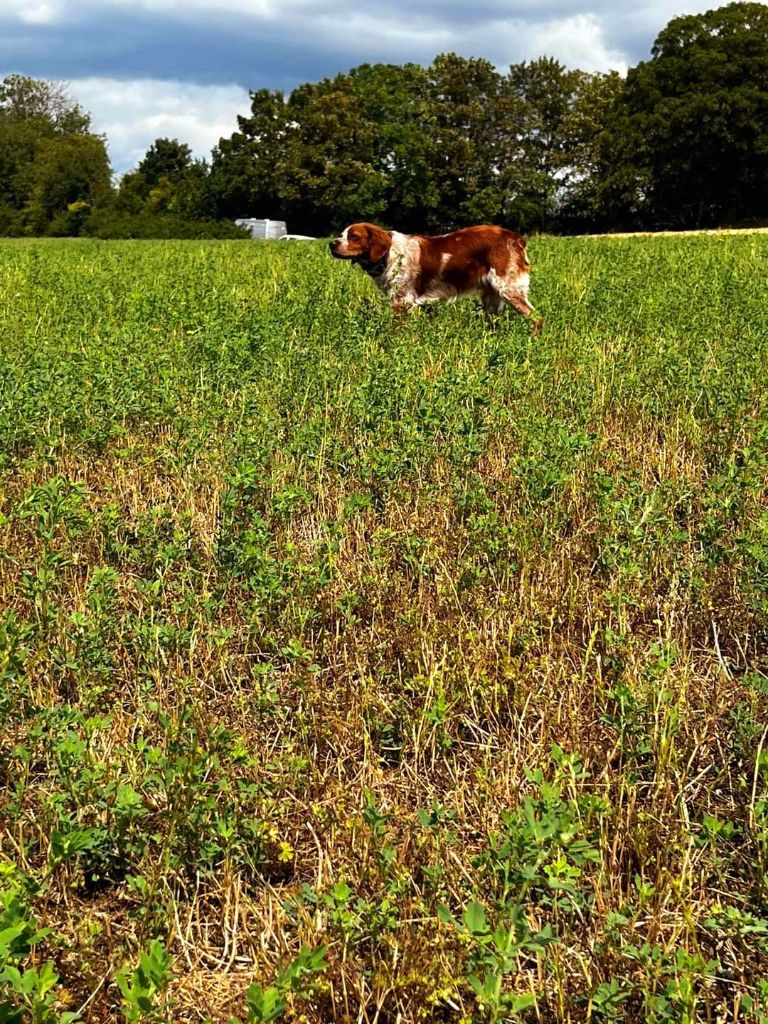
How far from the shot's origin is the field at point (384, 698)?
5.99ft

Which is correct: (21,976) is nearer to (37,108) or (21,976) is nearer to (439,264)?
(439,264)

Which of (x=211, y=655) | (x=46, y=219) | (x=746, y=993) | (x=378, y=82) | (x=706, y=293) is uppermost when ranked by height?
(x=378, y=82)

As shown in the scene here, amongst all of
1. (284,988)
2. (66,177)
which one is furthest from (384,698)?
(66,177)

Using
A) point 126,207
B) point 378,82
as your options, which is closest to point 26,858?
point 126,207

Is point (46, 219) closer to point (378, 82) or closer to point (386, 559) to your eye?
point (378, 82)

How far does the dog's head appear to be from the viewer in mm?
8969

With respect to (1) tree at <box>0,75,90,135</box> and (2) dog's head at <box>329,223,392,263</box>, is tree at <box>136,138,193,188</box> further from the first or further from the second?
(2) dog's head at <box>329,223,392,263</box>

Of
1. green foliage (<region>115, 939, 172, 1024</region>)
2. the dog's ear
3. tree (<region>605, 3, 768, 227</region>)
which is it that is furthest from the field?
tree (<region>605, 3, 768, 227</region>)

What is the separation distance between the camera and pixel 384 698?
9.09ft

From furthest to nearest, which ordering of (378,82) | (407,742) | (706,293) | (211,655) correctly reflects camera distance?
(378,82)
(706,293)
(211,655)
(407,742)

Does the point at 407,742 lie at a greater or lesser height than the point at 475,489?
lesser

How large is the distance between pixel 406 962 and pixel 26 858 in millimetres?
893

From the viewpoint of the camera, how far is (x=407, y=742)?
253cm

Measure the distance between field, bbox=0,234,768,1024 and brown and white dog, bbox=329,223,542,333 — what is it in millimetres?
3373
